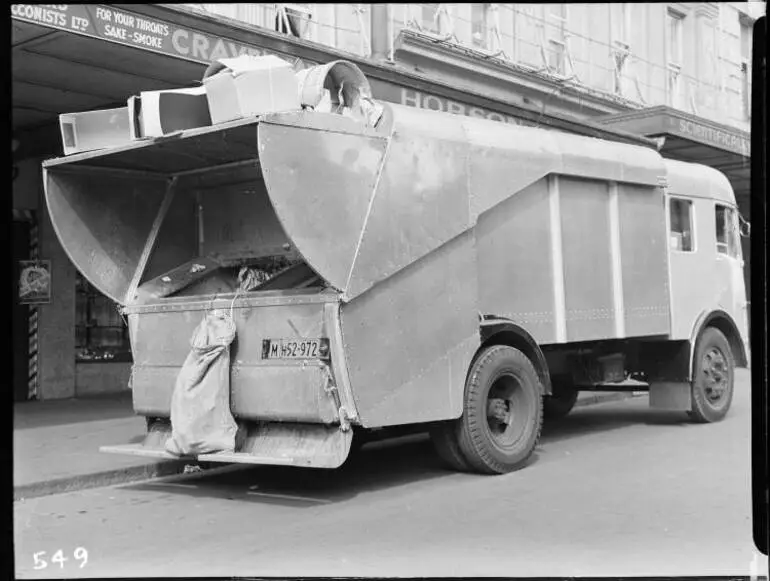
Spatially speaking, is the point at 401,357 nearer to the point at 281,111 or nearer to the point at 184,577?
the point at 281,111

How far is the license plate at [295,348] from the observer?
21.9ft

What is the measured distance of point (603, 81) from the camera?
18.7 meters

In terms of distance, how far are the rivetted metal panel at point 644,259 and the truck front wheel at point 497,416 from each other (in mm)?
1913

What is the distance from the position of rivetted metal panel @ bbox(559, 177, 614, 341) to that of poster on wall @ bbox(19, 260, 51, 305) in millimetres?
8202

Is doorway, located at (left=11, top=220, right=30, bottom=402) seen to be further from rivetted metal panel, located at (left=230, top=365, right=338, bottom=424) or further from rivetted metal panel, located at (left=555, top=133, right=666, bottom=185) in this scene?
rivetted metal panel, located at (left=555, top=133, right=666, bottom=185)

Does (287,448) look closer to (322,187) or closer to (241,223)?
(322,187)

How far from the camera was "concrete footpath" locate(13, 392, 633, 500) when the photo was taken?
25.5ft

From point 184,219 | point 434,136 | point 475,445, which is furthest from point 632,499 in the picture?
point 184,219

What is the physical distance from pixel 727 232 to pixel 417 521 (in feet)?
23.8

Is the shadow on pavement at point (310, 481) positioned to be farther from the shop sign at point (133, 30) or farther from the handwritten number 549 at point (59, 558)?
the shop sign at point (133, 30)

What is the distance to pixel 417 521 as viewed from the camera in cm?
627

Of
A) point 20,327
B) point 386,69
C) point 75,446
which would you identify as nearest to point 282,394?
point 75,446

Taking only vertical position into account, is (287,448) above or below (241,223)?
below

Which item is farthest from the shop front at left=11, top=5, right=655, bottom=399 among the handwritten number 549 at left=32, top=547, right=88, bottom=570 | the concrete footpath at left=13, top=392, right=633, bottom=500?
the handwritten number 549 at left=32, top=547, right=88, bottom=570
